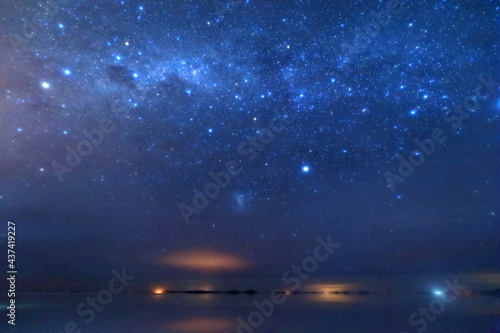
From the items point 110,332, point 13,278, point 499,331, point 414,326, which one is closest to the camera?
point 13,278

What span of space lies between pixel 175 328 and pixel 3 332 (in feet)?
19.3

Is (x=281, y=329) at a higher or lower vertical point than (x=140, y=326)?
lower

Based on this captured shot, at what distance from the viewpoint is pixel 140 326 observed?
582 inches

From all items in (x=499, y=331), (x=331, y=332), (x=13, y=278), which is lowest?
(x=499, y=331)

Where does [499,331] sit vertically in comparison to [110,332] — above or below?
below

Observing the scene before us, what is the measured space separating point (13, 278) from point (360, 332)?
1055 centimetres

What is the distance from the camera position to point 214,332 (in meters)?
12.6

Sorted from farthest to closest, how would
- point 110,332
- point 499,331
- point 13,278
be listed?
1. point 110,332
2. point 499,331
3. point 13,278

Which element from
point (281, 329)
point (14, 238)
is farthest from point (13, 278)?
point (281, 329)

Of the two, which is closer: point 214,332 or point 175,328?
point 214,332

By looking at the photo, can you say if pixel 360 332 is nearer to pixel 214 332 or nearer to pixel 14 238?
pixel 214 332

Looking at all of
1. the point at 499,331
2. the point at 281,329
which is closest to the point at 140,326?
the point at 281,329

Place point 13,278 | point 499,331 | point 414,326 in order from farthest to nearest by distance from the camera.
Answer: point 414,326 → point 499,331 → point 13,278

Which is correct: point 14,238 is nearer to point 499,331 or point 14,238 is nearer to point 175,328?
point 175,328
